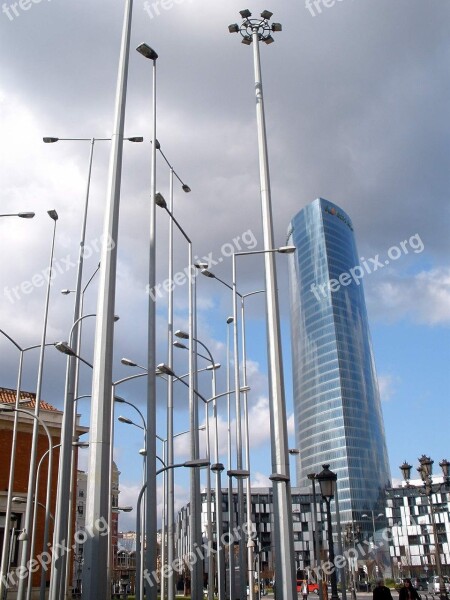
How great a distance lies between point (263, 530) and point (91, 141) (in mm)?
121563

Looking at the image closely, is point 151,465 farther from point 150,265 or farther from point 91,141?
point 91,141

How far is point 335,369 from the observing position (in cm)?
14925

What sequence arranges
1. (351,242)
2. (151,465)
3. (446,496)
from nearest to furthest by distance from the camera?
(151,465), (446,496), (351,242)

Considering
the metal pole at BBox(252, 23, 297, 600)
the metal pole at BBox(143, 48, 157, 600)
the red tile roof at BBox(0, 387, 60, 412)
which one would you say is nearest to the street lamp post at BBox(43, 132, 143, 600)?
the metal pole at BBox(143, 48, 157, 600)

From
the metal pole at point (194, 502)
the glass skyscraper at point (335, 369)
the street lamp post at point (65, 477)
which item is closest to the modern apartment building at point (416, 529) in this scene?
the glass skyscraper at point (335, 369)

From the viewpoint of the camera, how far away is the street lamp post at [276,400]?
450 inches

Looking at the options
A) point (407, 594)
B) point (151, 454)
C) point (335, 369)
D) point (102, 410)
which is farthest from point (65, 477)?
point (335, 369)

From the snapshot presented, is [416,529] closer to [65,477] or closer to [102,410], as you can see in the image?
[65,477]

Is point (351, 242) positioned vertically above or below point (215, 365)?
above

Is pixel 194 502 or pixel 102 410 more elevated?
pixel 102 410

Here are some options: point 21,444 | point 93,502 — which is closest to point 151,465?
point 93,502

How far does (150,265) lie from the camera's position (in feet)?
51.1

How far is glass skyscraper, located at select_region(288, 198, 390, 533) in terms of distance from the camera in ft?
474

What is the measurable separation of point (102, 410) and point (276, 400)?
15.8ft
